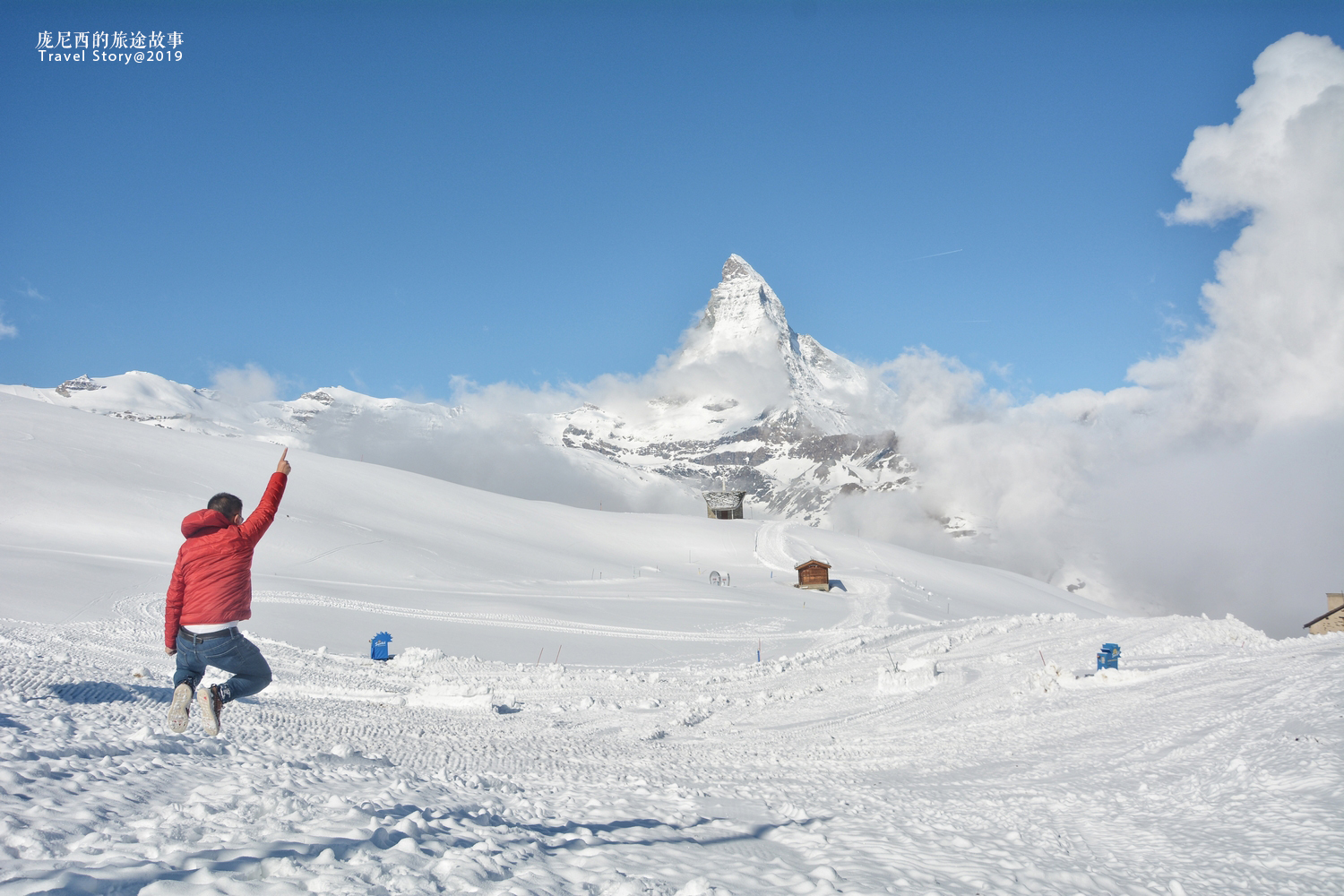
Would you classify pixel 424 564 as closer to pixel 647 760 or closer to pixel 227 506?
pixel 647 760

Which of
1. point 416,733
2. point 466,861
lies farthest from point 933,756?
point 466,861

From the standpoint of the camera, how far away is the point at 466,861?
3.56m

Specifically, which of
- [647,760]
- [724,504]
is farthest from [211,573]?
[724,504]

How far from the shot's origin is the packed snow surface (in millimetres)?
3641

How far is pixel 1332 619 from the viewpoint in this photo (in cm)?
3188

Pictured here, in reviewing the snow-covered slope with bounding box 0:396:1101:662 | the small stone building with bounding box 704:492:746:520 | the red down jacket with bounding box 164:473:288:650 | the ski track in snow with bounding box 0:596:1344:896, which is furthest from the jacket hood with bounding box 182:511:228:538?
the small stone building with bounding box 704:492:746:520

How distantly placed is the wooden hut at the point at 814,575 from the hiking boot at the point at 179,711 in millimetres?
47602

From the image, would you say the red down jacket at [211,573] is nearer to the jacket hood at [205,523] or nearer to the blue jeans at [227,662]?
the jacket hood at [205,523]

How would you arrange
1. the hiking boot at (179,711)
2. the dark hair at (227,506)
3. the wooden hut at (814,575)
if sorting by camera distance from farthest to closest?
the wooden hut at (814,575) < the dark hair at (227,506) < the hiking boot at (179,711)

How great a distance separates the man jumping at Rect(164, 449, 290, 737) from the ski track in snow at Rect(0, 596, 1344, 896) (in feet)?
1.31

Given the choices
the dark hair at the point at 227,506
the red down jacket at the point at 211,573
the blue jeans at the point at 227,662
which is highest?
the dark hair at the point at 227,506

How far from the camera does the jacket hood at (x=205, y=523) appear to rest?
5.20m

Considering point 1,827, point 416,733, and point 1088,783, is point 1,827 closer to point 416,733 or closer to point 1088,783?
point 416,733

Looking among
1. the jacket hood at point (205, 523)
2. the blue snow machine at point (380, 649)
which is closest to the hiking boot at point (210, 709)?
the jacket hood at point (205, 523)
